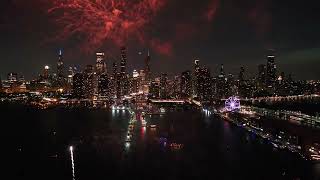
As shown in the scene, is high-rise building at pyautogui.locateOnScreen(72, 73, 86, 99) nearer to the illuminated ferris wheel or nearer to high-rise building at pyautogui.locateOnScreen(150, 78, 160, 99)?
high-rise building at pyautogui.locateOnScreen(150, 78, 160, 99)

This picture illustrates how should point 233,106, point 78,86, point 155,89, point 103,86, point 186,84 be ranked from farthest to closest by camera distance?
point 186,84 < point 155,89 < point 103,86 < point 78,86 < point 233,106

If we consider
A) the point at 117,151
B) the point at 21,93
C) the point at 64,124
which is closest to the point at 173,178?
the point at 117,151

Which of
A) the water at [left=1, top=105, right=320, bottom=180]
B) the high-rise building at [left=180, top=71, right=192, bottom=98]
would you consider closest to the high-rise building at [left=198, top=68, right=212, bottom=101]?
the high-rise building at [left=180, top=71, right=192, bottom=98]

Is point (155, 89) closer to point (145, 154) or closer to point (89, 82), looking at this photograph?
point (89, 82)

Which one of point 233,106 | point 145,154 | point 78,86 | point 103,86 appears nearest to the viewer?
point 145,154

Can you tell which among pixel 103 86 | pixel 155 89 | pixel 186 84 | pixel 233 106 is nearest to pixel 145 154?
pixel 233 106

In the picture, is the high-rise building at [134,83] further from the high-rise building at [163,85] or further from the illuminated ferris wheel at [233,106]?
the illuminated ferris wheel at [233,106]

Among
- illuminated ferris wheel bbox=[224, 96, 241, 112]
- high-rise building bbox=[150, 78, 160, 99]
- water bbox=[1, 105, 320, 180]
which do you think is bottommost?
water bbox=[1, 105, 320, 180]
